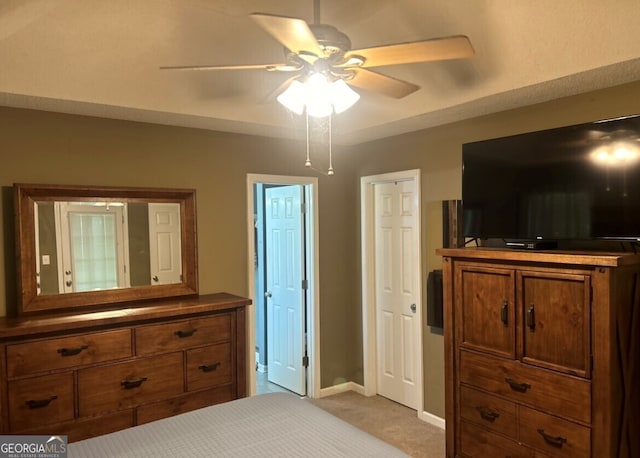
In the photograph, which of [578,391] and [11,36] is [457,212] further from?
[11,36]

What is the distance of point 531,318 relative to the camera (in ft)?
7.97

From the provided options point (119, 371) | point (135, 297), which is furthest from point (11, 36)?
point (119, 371)

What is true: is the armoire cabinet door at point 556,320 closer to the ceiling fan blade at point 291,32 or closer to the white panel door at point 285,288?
the ceiling fan blade at point 291,32

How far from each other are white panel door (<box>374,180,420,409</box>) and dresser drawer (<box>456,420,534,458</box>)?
1023 millimetres

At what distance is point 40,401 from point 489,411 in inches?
102

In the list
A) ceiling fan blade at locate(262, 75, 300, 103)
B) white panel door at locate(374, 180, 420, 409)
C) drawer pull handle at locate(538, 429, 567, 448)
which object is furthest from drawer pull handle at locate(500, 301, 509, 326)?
ceiling fan blade at locate(262, 75, 300, 103)

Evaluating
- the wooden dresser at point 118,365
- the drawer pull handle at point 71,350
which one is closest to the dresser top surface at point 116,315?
the wooden dresser at point 118,365

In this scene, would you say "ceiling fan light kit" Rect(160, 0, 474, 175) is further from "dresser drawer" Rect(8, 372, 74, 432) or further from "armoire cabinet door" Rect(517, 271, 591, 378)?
"dresser drawer" Rect(8, 372, 74, 432)

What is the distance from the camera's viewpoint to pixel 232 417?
207 cm

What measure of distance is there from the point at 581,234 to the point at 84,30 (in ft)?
9.83

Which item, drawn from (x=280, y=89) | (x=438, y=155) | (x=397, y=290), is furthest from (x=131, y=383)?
(x=438, y=155)

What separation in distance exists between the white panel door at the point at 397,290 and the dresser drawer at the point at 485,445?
1023 mm

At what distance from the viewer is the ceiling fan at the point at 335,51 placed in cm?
154

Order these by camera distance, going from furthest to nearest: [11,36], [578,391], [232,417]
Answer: [11,36], [578,391], [232,417]
